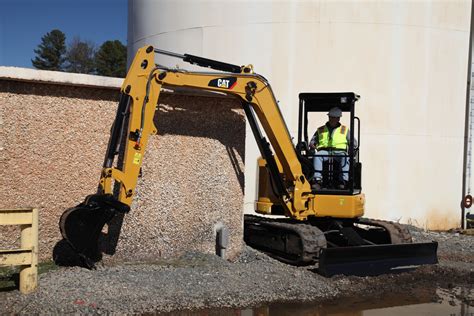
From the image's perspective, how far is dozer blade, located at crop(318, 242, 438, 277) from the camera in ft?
27.1

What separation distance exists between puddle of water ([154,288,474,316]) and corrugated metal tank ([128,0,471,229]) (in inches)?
225

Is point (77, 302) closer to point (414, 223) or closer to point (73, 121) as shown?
point (73, 121)

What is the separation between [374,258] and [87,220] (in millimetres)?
4235

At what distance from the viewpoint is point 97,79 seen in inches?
312

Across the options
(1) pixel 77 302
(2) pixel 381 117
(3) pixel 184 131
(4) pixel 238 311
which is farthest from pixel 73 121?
(2) pixel 381 117

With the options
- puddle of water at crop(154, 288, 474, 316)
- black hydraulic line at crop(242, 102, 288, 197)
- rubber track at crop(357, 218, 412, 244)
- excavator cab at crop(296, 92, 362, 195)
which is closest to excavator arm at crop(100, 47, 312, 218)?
black hydraulic line at crop(242, 102, 288, 197)

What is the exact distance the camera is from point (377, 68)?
43.4 ft

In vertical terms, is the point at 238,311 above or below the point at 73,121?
below

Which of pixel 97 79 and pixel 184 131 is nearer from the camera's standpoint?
pixel 97 79

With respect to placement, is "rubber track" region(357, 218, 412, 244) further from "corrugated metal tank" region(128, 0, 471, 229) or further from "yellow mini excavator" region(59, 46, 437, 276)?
"corrugated metal tank" region(128, 0, 471, 229)

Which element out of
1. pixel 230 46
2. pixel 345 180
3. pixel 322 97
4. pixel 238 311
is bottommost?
pixel 238 311

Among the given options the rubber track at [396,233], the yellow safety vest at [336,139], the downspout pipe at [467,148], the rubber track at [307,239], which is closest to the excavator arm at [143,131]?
the rubber track at [307,239]

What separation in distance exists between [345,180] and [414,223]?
204 inches

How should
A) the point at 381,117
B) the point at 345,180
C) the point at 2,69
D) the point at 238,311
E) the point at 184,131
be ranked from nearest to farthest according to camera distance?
the point at 238,311 → the point at 2,69 → the point at 184,131 → the point at 345,180 → the point at 381,117
